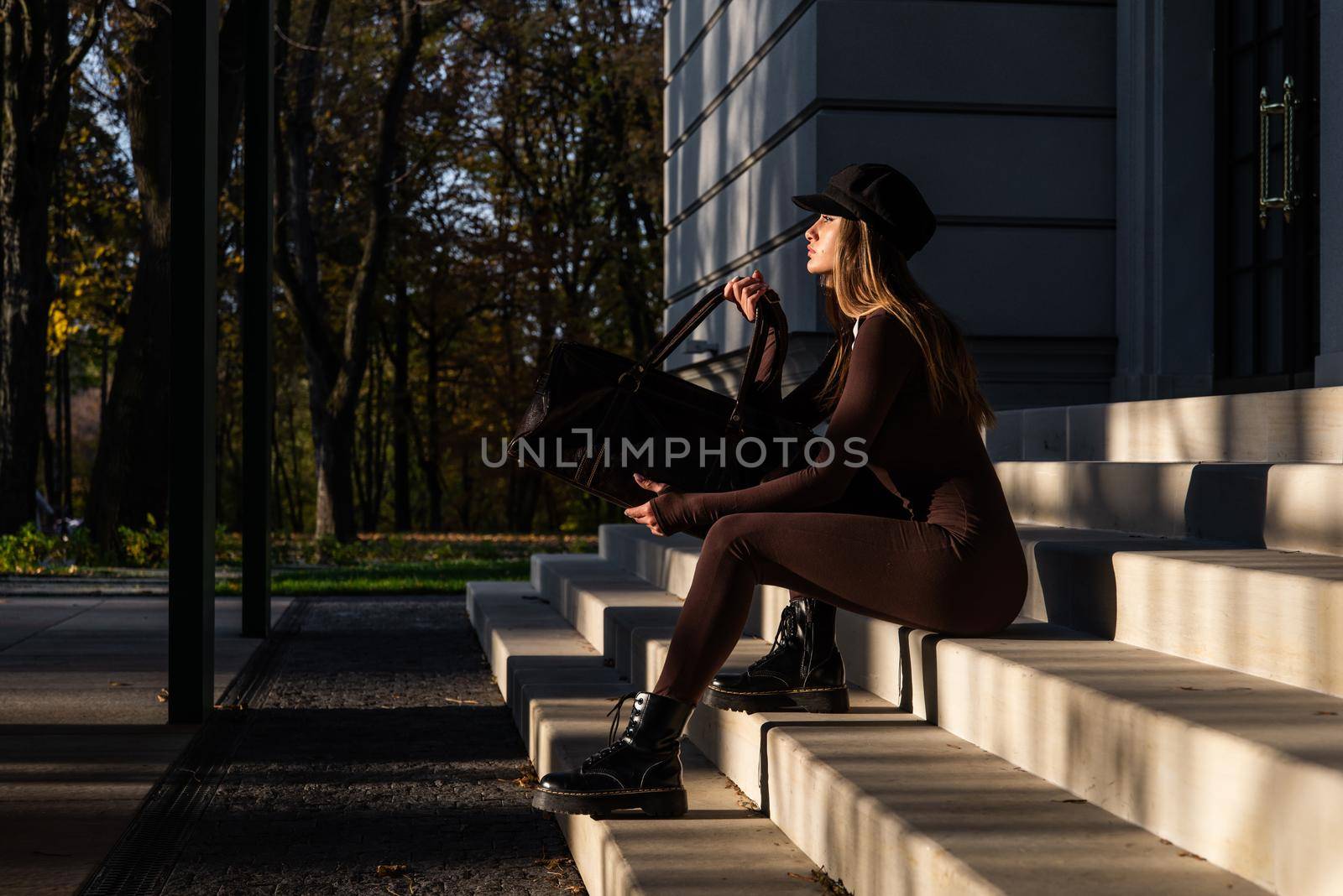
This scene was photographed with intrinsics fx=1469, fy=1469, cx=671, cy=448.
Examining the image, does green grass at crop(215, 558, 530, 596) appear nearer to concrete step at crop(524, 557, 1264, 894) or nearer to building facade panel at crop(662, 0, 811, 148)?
building facade panel at crop(662, 0, 811, 148)

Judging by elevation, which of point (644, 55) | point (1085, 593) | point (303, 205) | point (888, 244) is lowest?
point (1085, 593)

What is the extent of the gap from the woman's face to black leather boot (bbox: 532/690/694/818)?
115 cm

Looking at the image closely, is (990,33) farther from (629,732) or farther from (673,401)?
(629,732)

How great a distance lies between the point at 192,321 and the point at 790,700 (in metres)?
2.92

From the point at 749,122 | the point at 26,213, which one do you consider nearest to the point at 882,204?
the point at 749,122

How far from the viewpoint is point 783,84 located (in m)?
8.47

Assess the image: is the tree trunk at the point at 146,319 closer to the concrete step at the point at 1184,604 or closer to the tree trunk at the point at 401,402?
the concrete step at the point at 1184,604

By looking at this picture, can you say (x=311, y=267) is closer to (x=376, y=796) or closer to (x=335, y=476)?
(x=335, y=476)

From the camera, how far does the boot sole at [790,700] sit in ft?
12.3

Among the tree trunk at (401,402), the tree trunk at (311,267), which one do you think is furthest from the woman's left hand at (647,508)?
the tree trunk at (401,402)

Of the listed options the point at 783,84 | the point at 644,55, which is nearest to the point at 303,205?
the point at 644,55

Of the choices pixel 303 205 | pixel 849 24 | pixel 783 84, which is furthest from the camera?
pixel 303 205

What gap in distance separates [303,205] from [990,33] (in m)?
14.3

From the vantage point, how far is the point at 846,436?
3.45 m
